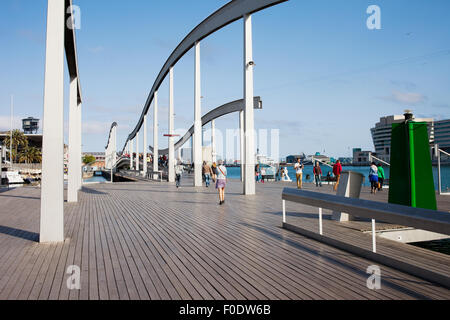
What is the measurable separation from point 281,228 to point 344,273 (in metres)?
3.12

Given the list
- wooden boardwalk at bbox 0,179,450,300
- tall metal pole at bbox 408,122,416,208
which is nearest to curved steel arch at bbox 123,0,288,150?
tall metal pole at bbox 408,122,416,208

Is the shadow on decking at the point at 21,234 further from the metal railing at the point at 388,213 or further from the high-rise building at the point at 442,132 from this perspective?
the high-rise building at the point at 442,132

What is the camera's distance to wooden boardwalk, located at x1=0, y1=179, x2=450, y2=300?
3.71m

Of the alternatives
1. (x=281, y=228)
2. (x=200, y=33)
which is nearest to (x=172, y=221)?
(x=281, y=228)

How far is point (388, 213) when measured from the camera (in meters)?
4.57

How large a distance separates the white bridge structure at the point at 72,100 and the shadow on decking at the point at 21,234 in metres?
0.61

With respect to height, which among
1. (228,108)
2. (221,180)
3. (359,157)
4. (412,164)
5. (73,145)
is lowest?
(221,180)

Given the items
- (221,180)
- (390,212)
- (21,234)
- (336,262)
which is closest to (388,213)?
(390,212)

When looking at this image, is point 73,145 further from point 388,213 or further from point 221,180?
point 388,213

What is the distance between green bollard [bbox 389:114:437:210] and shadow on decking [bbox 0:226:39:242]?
24.2ft

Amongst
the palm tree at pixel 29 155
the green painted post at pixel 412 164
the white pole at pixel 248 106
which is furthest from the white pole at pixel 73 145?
the palm tree at pixel 29 155

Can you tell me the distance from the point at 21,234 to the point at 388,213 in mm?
6516

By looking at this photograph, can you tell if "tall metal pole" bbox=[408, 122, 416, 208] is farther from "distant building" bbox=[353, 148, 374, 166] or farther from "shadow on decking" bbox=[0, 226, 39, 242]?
"distant building" bbox=[353, 148, 374, 166]

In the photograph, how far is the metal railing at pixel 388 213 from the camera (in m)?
3.80
